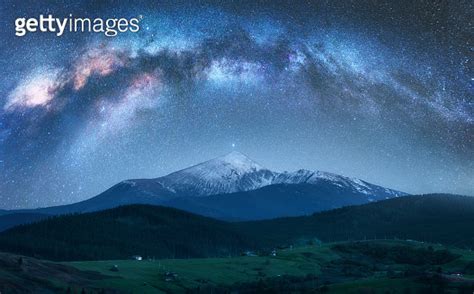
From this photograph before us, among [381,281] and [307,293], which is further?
[381,281]

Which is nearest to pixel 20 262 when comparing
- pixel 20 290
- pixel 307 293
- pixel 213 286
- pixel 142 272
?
pixel 20 290

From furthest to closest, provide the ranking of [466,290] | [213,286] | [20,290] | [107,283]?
[213,286] < [107,283] < [466,290] < [20,290]

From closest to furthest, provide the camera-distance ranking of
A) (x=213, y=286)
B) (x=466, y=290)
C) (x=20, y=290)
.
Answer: (x=20, y=290)
(x=466, y=290)
(x=213, y=286)

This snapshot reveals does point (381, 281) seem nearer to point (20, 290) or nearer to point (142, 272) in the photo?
point (142, 272)

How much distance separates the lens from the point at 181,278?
198 meters

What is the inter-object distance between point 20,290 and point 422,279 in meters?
111

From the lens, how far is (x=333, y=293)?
16238 cm

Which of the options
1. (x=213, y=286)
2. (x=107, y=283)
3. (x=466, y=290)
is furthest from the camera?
(x=213, y=286)

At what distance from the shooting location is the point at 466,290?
15538 centimetres

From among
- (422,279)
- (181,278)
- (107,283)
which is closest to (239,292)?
(181,278)

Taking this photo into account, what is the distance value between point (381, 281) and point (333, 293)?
2269 centimetres

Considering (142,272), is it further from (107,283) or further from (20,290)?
(20,290)

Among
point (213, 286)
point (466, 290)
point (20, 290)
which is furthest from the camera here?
point (213, 286)

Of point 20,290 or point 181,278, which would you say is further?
point 181,278
